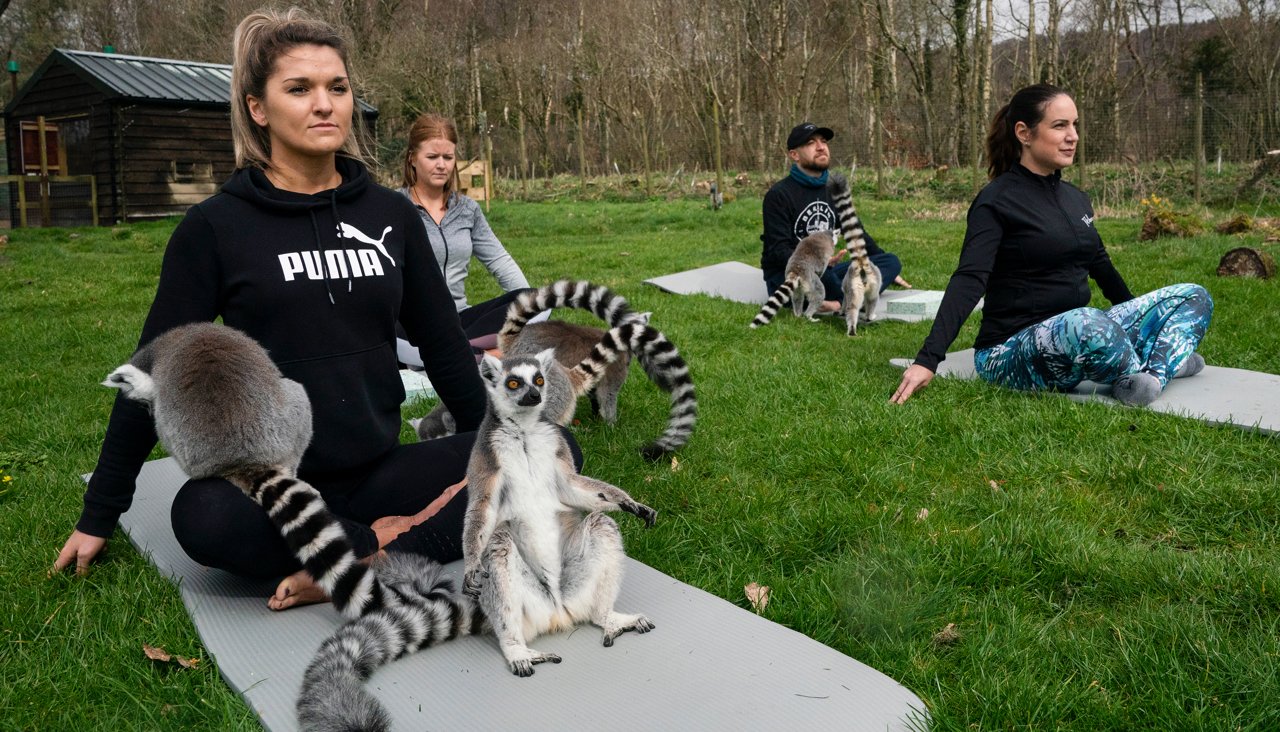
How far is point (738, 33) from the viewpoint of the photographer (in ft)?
73.0

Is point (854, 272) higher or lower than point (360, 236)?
lower

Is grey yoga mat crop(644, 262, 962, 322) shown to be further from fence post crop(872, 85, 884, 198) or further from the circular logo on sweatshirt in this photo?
fence post crop(872, 85, 884, 198)

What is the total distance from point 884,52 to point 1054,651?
20.0m

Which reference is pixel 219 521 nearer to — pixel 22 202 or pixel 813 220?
pixel 813 220

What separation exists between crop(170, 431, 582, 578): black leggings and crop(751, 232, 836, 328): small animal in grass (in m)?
4.38

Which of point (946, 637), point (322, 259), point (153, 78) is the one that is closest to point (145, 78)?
point (153, 78)

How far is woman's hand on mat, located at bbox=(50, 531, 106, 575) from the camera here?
2.96 meters

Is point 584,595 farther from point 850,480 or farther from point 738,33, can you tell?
point 738,33

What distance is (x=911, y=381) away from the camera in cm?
473

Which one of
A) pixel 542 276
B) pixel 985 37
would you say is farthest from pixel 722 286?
pixel 985 37

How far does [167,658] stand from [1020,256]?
447cm

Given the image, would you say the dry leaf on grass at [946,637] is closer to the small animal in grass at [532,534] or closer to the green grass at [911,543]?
the green grass at [911,543]

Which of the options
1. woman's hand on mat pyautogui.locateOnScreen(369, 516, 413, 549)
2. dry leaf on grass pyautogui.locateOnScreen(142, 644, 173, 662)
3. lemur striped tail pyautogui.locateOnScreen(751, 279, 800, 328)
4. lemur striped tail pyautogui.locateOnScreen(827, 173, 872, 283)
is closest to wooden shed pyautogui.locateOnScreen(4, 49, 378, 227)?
lemur striped tail pyautogui.locateOnScreen(751, 279, 800, 328)

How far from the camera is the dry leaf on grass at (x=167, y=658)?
8.30ft
